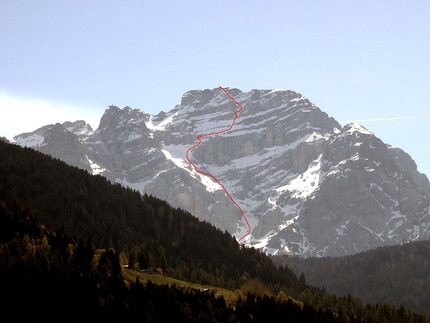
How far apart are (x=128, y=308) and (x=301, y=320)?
3023 centimetres

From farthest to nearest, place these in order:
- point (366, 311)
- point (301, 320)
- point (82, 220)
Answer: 1. point (82, 220)
2. point (366, 311)
3. point (301, 320)

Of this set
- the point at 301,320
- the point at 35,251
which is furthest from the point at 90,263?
the point at 301,320

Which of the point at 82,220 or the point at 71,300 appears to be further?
the point at 82,220

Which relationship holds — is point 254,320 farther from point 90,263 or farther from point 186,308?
point 90,263

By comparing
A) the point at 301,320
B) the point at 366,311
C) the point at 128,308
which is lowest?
the point at 366,311

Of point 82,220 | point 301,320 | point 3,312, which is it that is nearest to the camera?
point 3,312

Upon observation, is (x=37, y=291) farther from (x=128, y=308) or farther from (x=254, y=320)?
(x=254, y=320)

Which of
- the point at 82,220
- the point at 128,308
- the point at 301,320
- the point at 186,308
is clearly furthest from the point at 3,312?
the point at 82,220

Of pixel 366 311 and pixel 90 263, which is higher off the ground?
pixel 90 263

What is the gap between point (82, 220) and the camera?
194 m

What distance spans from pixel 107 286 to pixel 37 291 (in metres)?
11.1

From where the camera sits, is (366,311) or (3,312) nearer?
(3,312)

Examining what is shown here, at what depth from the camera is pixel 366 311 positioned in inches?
5935

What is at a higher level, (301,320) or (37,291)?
(37,291)
